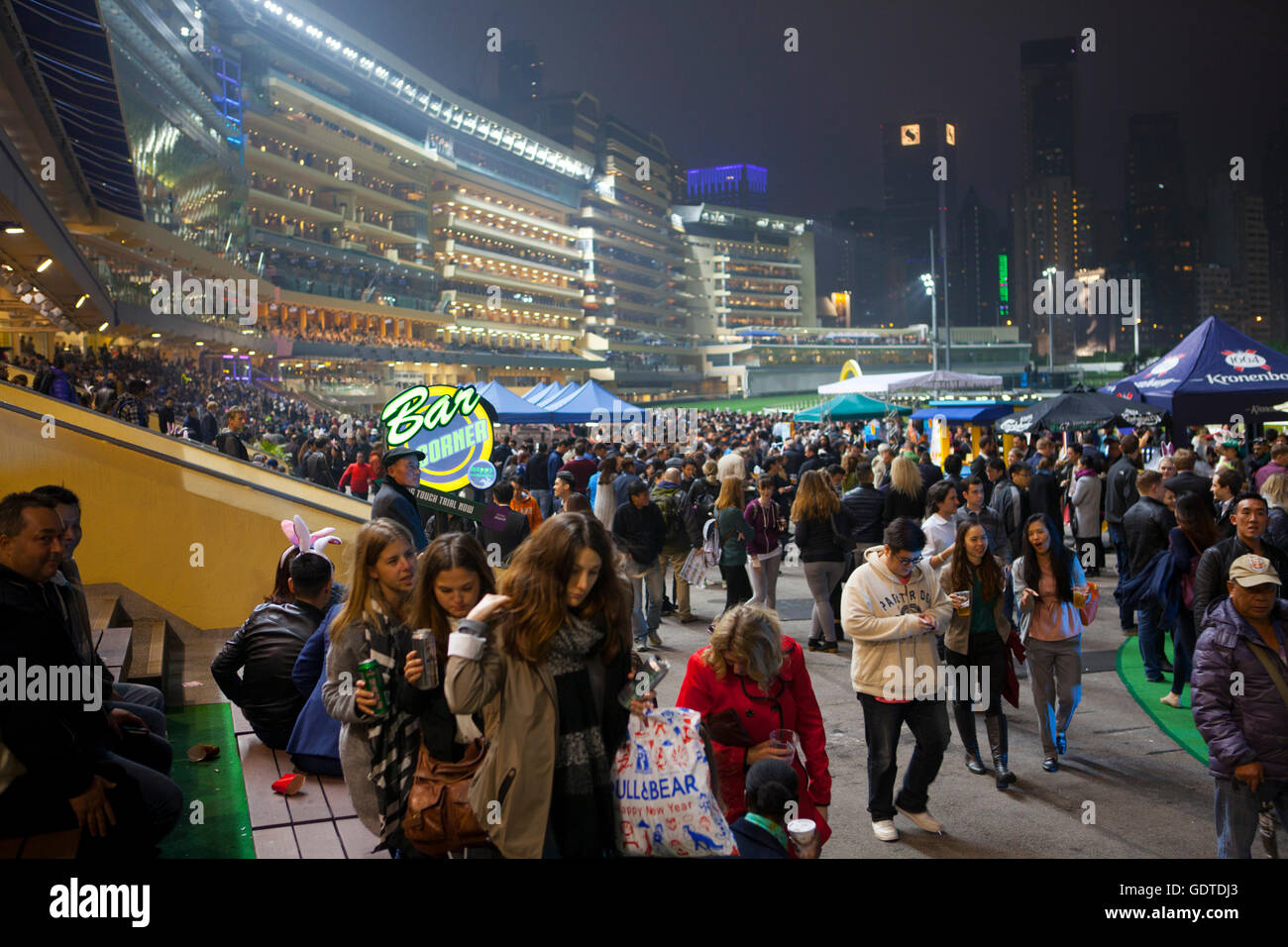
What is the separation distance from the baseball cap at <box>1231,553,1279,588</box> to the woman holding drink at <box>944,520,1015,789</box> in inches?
74.9

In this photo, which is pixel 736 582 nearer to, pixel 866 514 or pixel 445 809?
pixel 866 514

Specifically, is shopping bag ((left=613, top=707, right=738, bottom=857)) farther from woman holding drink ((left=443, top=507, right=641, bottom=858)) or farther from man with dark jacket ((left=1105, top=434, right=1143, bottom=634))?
man with dark jacket ((left=1105, top=434, right=1143, bottom=634))

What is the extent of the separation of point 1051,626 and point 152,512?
7373 millimetres

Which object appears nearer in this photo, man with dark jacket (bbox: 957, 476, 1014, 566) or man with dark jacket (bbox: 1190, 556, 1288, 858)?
man with dark jacket (bbox: 1190, 556, 1288, 858)

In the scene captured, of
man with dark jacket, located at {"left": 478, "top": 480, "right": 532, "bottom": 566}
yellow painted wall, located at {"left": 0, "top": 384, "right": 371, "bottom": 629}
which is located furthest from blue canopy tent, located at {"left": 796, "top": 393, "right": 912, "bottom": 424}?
yellow painted wall, located at {"left": 0, "top": 384, "right": 371, "bottom": 629}

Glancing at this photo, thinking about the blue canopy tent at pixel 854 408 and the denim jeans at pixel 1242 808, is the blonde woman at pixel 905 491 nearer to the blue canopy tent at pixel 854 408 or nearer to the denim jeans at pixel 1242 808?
the denim jeans at pixel 1242 808

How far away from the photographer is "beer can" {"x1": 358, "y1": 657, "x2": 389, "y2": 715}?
3.39m

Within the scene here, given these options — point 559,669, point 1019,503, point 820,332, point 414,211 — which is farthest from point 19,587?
point 820,332

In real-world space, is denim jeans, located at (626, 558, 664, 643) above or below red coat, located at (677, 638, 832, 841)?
below

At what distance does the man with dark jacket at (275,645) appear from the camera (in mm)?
5098

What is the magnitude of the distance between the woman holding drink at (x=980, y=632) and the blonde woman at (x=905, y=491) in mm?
3354

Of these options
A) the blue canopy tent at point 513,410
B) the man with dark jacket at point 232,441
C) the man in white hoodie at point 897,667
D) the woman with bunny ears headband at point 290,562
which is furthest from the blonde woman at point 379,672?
the blue canopy tent at point 513,410

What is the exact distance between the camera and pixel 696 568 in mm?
10484

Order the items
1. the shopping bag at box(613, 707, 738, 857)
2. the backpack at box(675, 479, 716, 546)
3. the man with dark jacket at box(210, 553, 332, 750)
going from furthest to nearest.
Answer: the backpack at box(675, 479, 716, 546) < the man with dark jacket at box(210, 553, 332, 750) < the shopping bag at box(613, 707, 738, 857)
